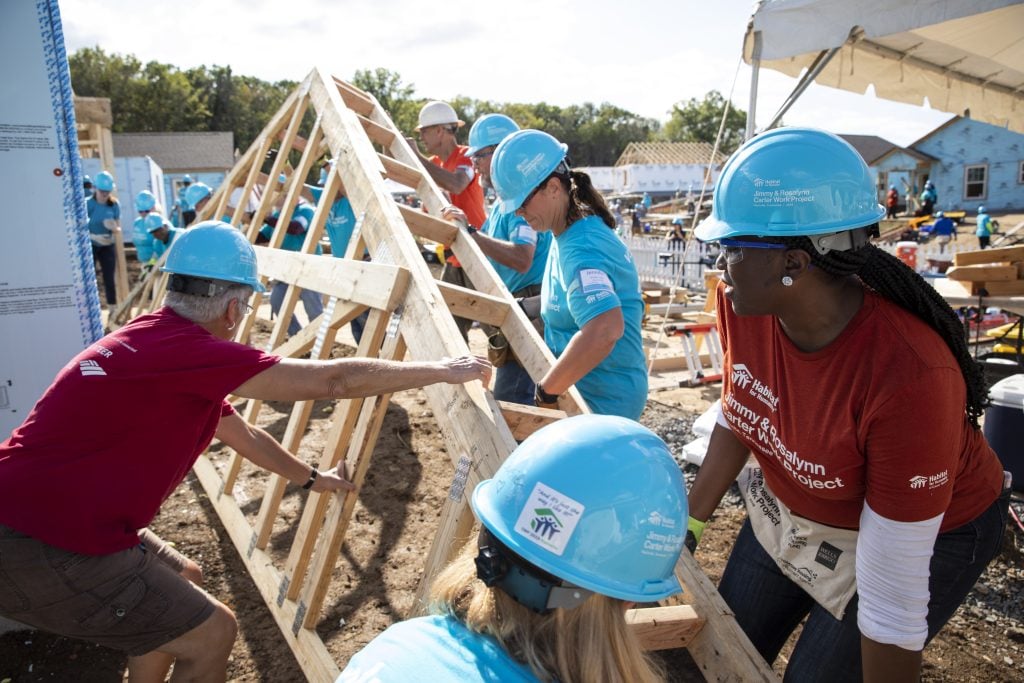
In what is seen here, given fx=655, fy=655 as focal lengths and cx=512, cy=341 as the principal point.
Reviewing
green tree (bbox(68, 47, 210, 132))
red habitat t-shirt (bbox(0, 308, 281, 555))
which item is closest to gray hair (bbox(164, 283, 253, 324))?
red habitat t-shirt (bbox(0, 308, 281, 555))

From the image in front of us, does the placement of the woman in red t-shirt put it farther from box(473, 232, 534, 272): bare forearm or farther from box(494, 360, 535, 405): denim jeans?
box(473, 232, 534, 272): bare forearm

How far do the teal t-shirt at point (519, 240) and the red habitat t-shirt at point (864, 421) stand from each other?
1.99m

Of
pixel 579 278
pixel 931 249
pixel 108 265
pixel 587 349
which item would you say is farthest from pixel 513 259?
pixel 931 249

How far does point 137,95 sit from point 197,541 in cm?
6311

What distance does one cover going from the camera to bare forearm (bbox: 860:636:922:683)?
1643 millimetres

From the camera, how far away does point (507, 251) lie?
3.94 meters

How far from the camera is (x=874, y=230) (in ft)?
5.55

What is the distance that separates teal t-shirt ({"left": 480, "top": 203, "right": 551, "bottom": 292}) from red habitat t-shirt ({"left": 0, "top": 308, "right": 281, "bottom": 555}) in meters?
2.07

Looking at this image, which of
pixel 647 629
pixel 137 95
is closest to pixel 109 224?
pixel 647 629

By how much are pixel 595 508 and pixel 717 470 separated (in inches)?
48.4

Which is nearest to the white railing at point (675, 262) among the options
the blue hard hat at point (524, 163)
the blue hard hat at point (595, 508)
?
the blue hard hat at point (524, 163)

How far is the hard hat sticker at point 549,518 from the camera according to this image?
1.20m

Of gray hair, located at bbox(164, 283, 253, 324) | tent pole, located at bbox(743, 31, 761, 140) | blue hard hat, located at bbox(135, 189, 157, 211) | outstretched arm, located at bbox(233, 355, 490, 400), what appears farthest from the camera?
blue hard hat, located at bbox(135, 189, 157, 211)

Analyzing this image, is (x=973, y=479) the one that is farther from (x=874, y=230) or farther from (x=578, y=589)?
(x=578, y=589)
